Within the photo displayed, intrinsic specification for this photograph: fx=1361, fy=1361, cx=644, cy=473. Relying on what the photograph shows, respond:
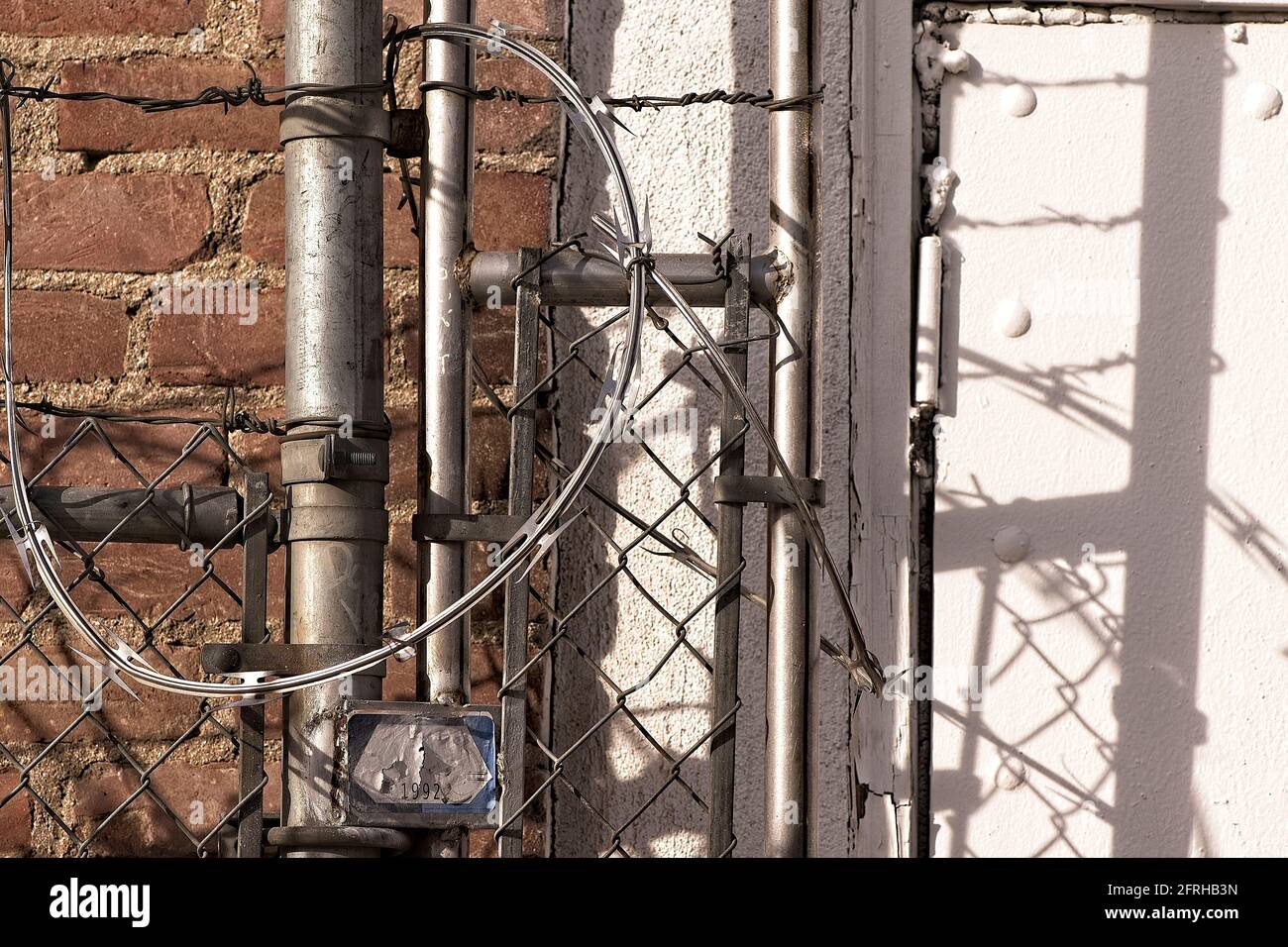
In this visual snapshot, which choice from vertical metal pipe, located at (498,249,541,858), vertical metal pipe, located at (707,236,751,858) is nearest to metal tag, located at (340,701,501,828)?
vertical metal pipe, located at (498,249,541,858)

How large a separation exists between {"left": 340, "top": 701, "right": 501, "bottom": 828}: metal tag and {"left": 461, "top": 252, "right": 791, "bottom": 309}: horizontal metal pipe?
1.14 feet

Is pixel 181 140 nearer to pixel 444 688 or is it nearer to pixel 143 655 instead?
pixel 143 655

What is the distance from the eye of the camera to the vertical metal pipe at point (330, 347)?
3.51 feet

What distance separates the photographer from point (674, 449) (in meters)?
1.33

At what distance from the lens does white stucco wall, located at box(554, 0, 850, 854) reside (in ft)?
4.25

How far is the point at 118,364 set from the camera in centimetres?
133

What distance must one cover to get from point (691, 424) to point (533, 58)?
0.39 m

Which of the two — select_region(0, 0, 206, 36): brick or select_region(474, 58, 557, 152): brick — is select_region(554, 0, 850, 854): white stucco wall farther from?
select_region(0, 0, 206, 36): brick

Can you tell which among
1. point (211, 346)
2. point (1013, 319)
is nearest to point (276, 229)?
point (211, 346)

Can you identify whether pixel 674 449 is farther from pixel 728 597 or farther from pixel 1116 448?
pixel 1116 448

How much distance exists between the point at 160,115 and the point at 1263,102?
1.10 meters

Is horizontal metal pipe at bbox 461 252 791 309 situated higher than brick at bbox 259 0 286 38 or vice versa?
brick at bbox 259 0 286 38

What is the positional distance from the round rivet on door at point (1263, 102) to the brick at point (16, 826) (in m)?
1.38
